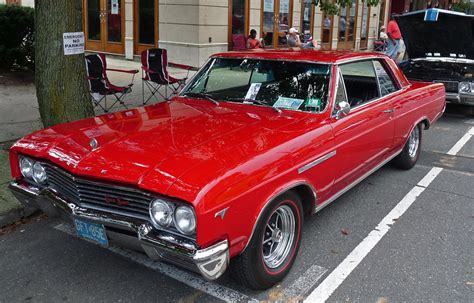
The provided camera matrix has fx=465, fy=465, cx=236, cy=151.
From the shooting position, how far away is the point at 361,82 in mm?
5117

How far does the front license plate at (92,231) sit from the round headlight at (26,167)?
2.30ft

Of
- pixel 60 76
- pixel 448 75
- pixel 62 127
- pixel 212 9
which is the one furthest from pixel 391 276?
pixel 212 9

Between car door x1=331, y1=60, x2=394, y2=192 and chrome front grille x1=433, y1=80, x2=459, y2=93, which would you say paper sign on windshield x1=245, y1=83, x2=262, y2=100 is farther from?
chrome front grille x1=433, y1=80, x2=459, y2=93

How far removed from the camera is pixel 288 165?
10.6ft

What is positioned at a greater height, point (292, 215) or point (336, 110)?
point (336, 110)

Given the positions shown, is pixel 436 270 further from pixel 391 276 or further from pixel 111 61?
pixel 111 61

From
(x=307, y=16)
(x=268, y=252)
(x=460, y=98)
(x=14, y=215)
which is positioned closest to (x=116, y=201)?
(x=268, y=252)

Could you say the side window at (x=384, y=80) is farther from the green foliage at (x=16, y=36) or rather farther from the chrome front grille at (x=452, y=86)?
the green foliage at (x=16, y=36)

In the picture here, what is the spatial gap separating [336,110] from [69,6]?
3.33 m

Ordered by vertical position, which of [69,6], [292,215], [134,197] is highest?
[69,6]

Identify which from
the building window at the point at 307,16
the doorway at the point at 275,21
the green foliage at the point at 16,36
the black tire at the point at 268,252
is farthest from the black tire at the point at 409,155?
the building window at the point at 307,16

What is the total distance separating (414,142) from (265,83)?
2657 millimetres

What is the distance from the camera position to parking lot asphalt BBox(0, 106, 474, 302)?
→ 127 inches

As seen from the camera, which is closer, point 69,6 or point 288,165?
point 288,165
